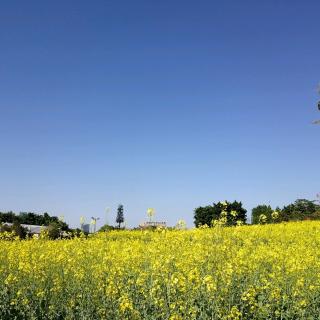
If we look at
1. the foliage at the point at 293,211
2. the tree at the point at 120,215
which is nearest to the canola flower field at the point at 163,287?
the foliage at the point at 293,211

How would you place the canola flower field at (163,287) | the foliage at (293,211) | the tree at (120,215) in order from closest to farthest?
the canola flower field at (163,287) < the foliage at (293,211) < the tree at (120,215)

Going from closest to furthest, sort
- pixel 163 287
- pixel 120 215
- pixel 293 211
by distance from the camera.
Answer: pixel 163 287
pixel 293 211
pixel 120 215

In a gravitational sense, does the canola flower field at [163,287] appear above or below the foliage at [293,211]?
below

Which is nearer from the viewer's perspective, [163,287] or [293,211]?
[163,287]

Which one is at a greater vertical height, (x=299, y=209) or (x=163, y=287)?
(x=299, y=209)

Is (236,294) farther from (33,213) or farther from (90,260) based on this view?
(33,213)

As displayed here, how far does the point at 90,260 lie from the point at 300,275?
12.7ft

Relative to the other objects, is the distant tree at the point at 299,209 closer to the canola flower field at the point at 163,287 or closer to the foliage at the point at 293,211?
the foliage at the point at 293,211

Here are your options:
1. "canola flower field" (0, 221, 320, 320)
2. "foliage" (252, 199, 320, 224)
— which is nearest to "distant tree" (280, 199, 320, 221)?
"foliage" (252, 199, 320, 224)

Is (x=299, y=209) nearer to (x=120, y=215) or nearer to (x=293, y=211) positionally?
(x=293, y=211)

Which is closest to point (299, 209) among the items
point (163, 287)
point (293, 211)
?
point (293, 211)

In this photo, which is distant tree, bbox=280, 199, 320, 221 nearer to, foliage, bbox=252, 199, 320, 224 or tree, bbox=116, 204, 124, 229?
foliage, bbox=252, 199, 320, 224

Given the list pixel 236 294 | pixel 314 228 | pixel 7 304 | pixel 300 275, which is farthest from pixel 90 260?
pixel 314 228

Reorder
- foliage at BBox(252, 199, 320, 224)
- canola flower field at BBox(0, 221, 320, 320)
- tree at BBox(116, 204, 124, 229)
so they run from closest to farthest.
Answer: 1. canola flower field at BBox(0, 221, 320, 320)
2. foliage at BBox(252, 199, 320, 224)
3. tree at BBox(116, 204, 124, 229)
